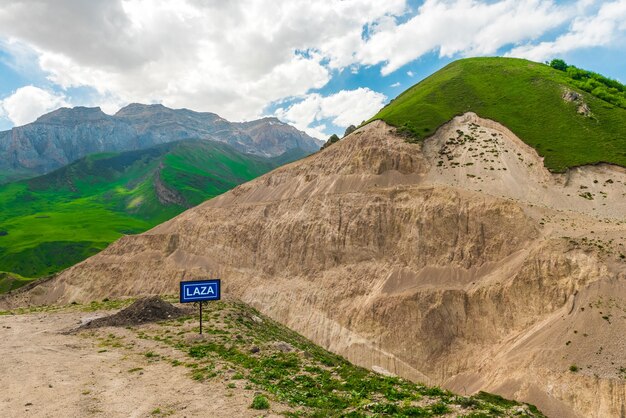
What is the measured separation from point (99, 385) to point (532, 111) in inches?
3577

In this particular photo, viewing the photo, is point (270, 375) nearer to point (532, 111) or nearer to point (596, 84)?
point (532, 111)

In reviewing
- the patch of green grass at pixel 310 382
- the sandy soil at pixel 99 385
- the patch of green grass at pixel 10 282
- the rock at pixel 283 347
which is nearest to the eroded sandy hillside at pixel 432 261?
the patch of green grass at pixel 310 382

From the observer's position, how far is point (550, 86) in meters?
88.7

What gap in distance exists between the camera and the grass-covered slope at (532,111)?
212 ft

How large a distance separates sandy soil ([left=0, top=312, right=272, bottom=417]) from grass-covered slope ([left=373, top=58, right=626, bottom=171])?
6374cm

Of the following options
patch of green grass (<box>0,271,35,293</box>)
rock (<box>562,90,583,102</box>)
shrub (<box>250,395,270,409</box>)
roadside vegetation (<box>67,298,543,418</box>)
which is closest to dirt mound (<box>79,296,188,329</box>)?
roadside vegetation (<box>67,298,543,418</box>)

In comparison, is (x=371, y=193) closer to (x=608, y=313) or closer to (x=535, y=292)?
(x=535, y=292)

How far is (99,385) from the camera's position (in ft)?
66.7

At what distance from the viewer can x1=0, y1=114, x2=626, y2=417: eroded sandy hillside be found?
36.5 metres

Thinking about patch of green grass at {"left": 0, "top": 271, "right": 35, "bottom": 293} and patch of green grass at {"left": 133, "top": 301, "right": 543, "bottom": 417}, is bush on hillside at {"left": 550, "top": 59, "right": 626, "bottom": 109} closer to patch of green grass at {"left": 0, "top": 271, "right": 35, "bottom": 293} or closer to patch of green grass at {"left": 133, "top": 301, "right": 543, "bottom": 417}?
patch of green grass at {"left": 133, "top": 301, "right": 543, "bottom": 417}

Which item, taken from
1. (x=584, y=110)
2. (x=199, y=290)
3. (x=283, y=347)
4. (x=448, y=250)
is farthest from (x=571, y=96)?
(x=199, y=290)

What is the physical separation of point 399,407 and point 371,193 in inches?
1945

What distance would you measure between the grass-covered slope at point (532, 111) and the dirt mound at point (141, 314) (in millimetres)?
56507

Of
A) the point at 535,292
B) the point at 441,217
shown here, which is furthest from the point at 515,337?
the point at 441,217
